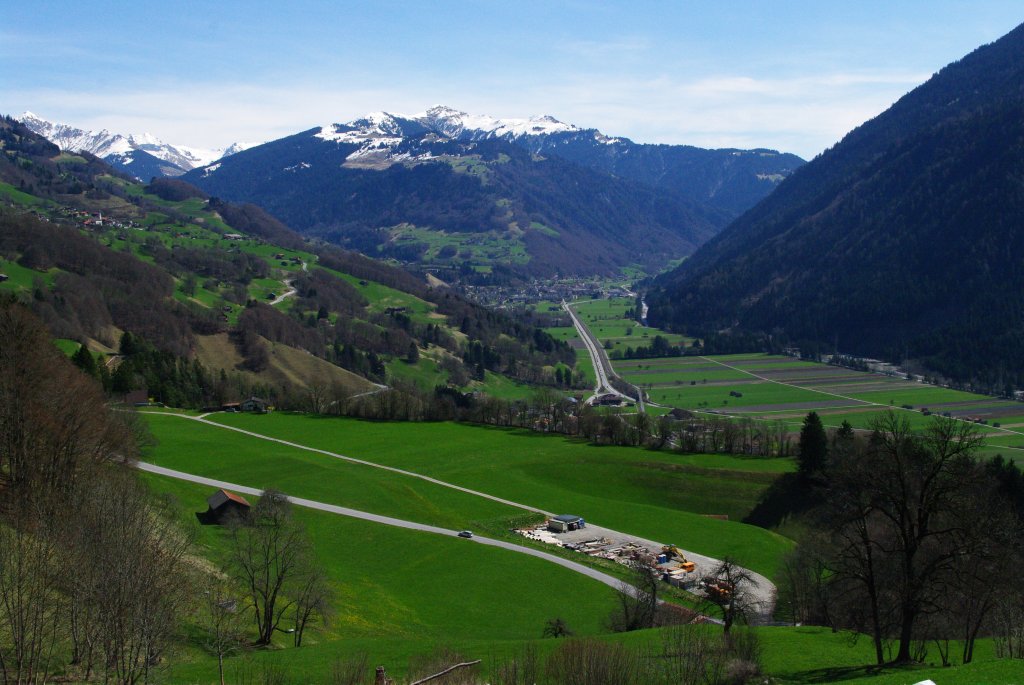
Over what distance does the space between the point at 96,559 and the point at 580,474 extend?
220ft

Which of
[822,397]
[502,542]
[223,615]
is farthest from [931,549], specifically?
[822,397]

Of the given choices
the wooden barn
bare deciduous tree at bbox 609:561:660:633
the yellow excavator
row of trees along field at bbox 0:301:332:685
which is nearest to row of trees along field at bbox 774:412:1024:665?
bare deciduous tree at bbox 609:561:660:633

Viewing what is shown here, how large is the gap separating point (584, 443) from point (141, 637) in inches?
3172

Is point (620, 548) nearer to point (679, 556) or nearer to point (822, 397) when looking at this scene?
point (679, 556)

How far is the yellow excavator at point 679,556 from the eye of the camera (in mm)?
63519

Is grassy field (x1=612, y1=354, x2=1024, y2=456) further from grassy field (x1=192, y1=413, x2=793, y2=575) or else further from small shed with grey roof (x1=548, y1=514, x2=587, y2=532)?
small shed with grey roof (x1=548, y1=514, x2=587, y2=532)

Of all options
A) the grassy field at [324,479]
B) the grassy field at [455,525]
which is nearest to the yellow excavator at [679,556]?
the grassy field at [455,525]

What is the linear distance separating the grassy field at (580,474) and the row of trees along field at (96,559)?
27686 mm

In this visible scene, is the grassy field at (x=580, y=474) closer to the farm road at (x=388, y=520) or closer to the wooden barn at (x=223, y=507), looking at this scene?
the farm road at (x=388, y=520)

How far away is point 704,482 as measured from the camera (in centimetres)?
8762

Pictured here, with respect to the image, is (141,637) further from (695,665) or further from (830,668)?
(830,668)

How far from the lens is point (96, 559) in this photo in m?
28.8

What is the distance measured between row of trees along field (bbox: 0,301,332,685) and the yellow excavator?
97.1ft

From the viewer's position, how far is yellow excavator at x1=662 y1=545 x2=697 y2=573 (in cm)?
6352
